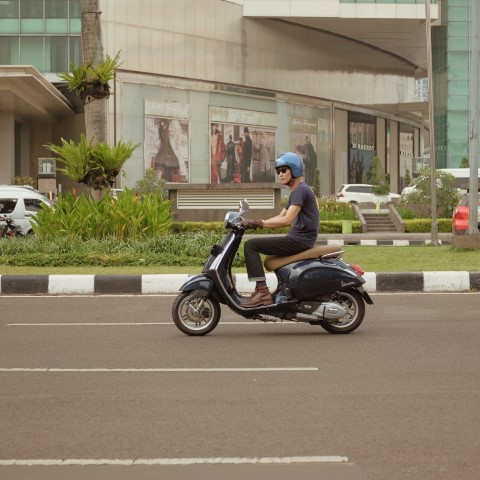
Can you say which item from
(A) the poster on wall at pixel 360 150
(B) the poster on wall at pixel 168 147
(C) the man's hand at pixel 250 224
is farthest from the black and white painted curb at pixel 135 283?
(A) the poster on wall at pixel 360 150

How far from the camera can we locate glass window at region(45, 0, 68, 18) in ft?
181

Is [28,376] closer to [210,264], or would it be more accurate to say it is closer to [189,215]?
[210,264]

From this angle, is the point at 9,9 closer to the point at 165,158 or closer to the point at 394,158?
the point at 165,158

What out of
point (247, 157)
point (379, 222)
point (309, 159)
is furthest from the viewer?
point (309, 159)

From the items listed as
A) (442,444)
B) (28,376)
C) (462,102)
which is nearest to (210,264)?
(28,376)

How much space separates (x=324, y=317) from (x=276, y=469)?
4.97 meters

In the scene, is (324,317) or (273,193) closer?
(324,317)

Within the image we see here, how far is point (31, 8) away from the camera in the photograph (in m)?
55.1

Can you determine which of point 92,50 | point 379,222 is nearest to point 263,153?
point 379,222

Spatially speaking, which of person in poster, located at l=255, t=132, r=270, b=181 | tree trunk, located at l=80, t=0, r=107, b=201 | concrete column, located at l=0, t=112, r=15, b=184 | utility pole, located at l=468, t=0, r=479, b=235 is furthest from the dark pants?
person in poster, located at l=255, t=132, r=270, b=181

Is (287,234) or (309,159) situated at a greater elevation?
(309,159)

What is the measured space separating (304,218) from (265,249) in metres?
0.45

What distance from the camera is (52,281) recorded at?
14648mm

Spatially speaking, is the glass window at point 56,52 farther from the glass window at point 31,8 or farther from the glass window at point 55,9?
the glass window at point 31,8
